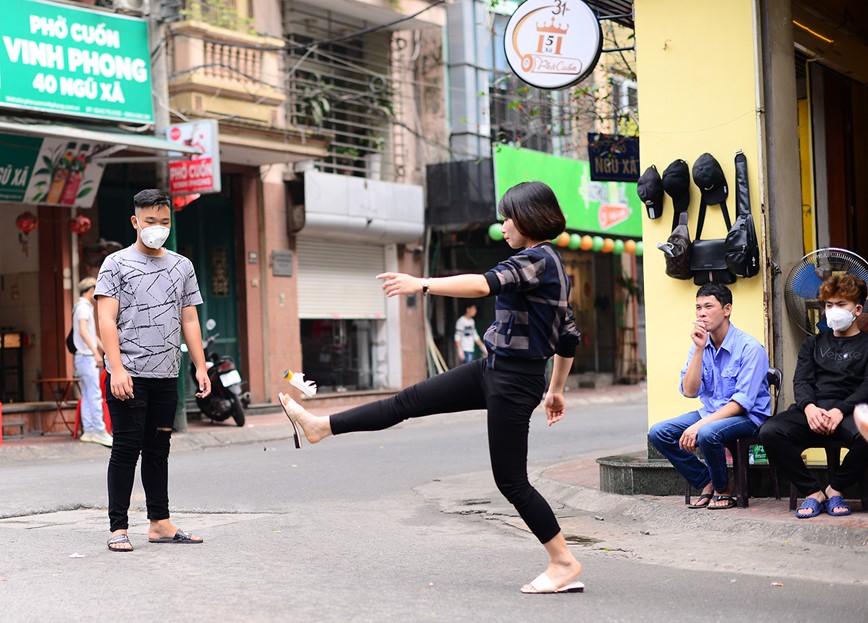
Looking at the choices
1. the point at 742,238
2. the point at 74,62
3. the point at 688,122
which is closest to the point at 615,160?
the point at 688,122

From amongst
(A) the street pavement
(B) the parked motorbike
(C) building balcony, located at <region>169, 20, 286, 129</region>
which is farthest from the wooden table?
(A) the street pavement

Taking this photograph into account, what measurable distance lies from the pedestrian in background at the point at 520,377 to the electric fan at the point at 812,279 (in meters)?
2.70

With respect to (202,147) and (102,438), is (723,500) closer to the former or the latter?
(102,438)

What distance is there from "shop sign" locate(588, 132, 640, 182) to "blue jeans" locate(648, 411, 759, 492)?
15.4ft

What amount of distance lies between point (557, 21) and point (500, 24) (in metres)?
14.1

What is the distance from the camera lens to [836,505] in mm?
6793

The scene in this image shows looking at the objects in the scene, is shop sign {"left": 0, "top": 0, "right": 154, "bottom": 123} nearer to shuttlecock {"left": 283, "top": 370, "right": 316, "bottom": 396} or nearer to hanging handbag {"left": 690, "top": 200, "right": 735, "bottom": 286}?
hanging handbag {"left": 690, "top": 200, "right": 735, "bottom": 286}

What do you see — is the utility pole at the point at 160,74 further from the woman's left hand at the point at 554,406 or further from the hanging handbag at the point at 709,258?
the woman's left hand at the point at 554,406

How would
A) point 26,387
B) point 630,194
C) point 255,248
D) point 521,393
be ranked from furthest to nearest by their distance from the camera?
point 630,194 → point 255,248 → point 26,387 → point 521,393

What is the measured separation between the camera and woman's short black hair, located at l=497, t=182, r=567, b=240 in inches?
209

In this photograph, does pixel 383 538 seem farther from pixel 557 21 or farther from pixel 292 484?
pixel 557 21

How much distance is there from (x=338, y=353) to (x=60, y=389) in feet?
21.3

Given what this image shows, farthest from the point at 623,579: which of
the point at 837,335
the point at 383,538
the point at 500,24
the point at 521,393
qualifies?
the point at 500,24

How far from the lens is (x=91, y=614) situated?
4699mm
